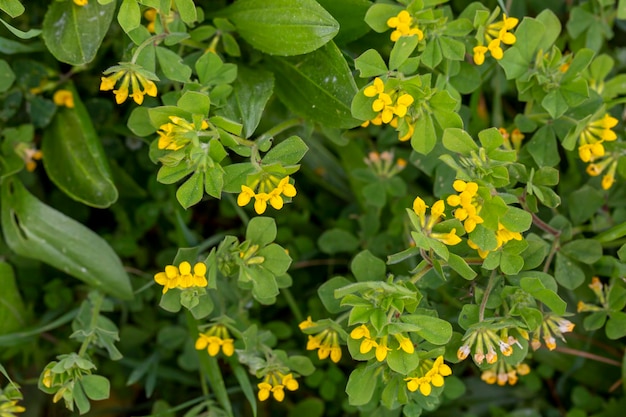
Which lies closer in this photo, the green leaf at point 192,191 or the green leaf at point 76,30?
the green leaf at point 192,191

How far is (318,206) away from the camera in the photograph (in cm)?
259

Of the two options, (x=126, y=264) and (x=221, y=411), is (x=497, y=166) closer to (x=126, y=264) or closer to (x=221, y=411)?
(x=221, y=411)

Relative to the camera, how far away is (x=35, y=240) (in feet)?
6.88

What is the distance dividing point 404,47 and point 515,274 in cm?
60

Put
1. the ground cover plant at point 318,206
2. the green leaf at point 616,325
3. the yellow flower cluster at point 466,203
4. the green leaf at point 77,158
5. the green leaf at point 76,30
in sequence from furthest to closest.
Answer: the green leaf at point 77,158 → the green leaf at point 76,30 → the green leaf at point 616,325 → the ground cover plant at point 318,206 → the yellow flower cluster at point 466,203

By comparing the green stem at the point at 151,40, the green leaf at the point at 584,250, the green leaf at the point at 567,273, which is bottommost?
the green leaf at the point at 567,273

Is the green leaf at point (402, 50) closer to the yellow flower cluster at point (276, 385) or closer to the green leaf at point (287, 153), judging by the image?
the green leaf at point (287, 153)

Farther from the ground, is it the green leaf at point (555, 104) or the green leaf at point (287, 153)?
the green leaf at point (287, 153)

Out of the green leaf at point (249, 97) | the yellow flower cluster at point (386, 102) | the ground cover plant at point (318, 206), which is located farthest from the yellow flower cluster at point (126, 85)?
the yellow flower cluster at point (386, 102)

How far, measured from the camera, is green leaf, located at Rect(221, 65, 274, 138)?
188 cm

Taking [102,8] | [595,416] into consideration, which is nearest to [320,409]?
[595,416]

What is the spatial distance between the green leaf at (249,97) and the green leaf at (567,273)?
2.91ft

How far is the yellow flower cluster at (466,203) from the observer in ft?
4.98

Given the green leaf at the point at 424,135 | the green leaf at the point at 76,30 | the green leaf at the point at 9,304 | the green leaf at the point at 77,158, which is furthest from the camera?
the green leaf at the point at 9,304
